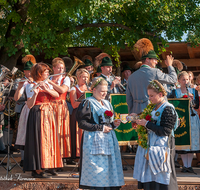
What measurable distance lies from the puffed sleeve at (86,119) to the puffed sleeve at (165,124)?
2.30 ft

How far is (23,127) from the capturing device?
17.3 feet

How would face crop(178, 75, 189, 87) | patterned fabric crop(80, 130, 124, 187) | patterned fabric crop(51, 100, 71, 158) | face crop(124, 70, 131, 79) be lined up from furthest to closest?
face crop(124, 70, 131, 79)
face crop(178, 75, 189, 87)
patterned fabric crop(51, 100, 71, 158)
patterned fabric crop(80, 130, 124, 187)

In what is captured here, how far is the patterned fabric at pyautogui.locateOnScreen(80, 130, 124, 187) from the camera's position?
367cm

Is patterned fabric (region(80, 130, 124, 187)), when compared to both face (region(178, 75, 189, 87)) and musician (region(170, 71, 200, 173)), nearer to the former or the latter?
musician (region(170, 71, 200, 173))

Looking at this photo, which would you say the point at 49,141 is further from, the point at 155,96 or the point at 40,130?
the point at 155,96

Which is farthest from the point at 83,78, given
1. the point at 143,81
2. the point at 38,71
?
the point at 143,81

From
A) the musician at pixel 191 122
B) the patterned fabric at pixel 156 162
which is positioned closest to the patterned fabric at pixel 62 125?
the patterned fabric at pixel 156 162

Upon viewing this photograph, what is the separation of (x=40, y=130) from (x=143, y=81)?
1.85m

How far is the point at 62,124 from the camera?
5086mm

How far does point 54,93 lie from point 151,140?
1.94 m

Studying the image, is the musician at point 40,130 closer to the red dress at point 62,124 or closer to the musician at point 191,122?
the red dress at point 62,124

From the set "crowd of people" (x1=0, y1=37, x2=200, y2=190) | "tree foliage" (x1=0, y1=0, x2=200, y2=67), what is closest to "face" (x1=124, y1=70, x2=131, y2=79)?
"tree foliage" (x1=0, y1=0, x2=200, y2=67)

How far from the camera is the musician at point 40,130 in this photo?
15.1 feet

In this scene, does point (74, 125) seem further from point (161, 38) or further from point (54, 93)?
point (161, 38)
